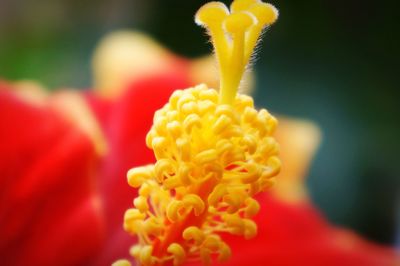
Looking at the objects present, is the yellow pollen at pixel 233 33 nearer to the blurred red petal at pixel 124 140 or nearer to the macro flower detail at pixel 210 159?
the macro flower detail at pixel 210 159

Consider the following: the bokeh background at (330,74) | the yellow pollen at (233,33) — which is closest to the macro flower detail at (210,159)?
the yellow pollen at (233,33)

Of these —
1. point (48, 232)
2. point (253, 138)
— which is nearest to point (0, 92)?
point (48, 232)

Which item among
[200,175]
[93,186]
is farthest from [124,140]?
[200,175]

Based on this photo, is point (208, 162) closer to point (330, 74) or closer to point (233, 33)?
point (233, 33)

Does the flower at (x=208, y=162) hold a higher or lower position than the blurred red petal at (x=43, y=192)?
lower

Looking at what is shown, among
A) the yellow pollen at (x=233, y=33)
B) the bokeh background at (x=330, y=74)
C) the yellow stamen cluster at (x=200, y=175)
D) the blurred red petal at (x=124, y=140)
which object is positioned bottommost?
the yellow stamen cluster at (x=200, y=175)

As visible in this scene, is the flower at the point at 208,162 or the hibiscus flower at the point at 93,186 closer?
the flower at the point at 208,162
